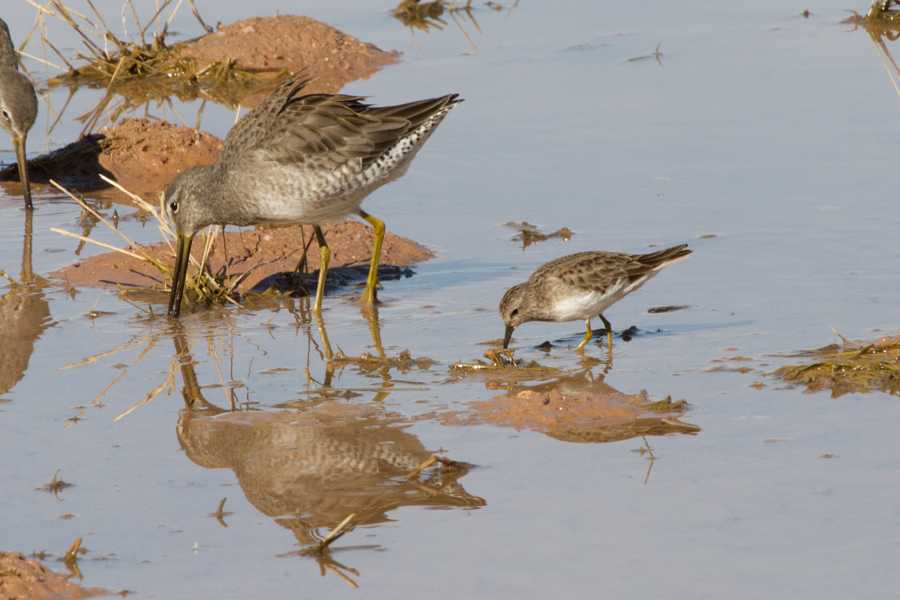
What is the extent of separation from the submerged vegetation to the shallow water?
14 centimetres

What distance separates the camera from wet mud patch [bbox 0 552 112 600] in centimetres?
341

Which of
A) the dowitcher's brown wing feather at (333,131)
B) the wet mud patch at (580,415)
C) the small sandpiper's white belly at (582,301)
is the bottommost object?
the wet mud patch at (580,415)

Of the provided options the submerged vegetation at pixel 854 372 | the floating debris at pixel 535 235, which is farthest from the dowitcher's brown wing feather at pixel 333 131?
the submerged vegetation at pixel 854 372

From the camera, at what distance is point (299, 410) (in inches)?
198

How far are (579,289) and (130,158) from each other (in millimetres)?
5652

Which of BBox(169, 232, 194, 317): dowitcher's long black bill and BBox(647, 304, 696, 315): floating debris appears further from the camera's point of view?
BBox(169, 232, 194, 317): dowitcher's long black bill

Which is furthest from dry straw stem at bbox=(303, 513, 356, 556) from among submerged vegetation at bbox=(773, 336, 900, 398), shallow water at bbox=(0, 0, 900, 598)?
submerged vegetation at bbox=(773, 336, 900, 398)

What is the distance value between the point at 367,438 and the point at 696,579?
171 centimetres

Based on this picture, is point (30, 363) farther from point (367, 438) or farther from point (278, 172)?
point (367, 438)

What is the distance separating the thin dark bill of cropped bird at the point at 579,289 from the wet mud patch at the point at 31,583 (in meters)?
2.91

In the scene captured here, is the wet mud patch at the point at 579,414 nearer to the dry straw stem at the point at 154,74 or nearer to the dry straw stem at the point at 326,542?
the dry straw stem at the point at 326,542

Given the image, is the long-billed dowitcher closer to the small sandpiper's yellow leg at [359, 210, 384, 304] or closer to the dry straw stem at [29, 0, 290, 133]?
the small sandpiper's yellow leg at [359, 210, 384, 304]

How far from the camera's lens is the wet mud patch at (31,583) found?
341 cm

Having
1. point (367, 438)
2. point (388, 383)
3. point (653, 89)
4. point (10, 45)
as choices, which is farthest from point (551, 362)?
point (10, 45)
